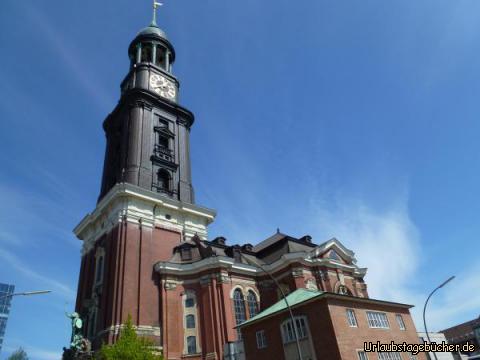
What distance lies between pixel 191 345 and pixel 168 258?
8758 mm

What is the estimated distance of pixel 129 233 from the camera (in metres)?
35.5

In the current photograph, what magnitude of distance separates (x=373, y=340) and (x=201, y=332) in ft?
48.1

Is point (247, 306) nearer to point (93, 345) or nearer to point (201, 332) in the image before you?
point (201, 332)

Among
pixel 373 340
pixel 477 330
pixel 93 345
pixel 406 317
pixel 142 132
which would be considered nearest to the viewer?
pixel 373 340

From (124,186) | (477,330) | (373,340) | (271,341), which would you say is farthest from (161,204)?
(477,330)

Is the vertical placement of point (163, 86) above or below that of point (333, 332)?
above

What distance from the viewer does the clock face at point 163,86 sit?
50656mm

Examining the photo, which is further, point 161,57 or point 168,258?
point 161,57

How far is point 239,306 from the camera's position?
35562mm

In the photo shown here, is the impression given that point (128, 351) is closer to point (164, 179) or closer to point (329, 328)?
point (329, 328)

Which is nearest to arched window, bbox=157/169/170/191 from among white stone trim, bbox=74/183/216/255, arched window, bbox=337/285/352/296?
white stone trim, bbox=74/183/216/255

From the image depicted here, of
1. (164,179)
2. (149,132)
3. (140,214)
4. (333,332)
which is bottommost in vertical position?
(333,332)

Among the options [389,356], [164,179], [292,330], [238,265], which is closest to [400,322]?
[389,356]

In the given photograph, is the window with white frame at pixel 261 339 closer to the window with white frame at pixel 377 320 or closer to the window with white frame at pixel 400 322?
the window with white frame at pixel 377 320
